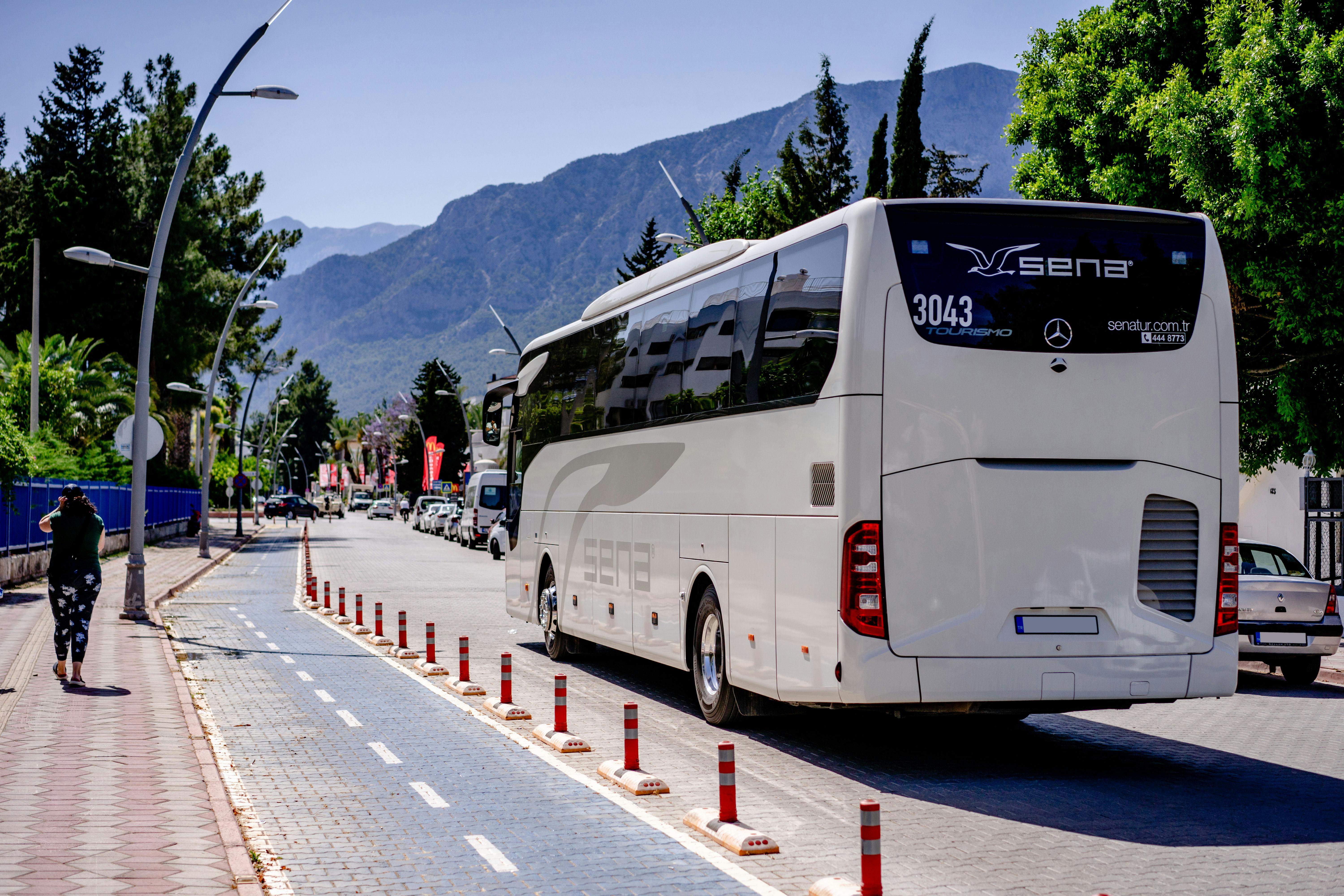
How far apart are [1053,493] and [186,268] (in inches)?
2054

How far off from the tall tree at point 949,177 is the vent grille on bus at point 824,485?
3332 centimetres

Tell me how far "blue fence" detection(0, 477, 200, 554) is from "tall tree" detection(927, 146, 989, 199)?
85.0 feet

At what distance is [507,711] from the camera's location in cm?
1182

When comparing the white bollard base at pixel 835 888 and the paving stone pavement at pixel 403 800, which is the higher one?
the white bollard base at pixel 835 888

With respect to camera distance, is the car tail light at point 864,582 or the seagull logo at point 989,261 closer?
the car tail light at point 864,582

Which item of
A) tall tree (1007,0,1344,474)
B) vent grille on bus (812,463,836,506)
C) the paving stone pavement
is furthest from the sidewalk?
tall tree (1007,0,1344,474)

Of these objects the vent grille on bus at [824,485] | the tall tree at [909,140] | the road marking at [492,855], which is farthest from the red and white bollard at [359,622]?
the tall tree at [909,140]

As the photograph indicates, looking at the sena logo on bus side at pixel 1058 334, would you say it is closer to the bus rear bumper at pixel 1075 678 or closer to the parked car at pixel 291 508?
the bus rear bumper at pixel 1075 678

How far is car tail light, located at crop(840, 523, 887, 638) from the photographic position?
8961mm

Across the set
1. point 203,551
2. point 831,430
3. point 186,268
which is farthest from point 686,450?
point 186,268

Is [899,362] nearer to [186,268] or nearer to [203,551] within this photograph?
[203,551]

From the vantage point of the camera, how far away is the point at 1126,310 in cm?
941

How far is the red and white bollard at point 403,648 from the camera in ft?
54.2

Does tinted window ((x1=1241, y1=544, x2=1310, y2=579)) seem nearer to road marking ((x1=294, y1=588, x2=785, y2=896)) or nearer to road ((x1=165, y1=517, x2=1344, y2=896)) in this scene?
road ((x1=165, y1=517, x2=1344, y2=896))
